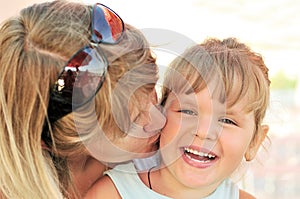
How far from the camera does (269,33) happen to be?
3.15m

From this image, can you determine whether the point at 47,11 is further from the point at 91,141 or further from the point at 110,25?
the point at 91,141

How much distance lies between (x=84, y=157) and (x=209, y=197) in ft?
0.95

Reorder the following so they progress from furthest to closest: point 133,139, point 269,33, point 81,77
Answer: point 269,33, point 133,139, point 81,77

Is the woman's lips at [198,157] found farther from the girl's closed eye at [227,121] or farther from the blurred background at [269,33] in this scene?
the blurred background at [269,33]

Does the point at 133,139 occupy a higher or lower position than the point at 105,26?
lower

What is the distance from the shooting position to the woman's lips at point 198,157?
1.07 meters

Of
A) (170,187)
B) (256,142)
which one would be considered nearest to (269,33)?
(256,142)

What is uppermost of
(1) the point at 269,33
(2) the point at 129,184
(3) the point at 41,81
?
(3) the point at 41,81

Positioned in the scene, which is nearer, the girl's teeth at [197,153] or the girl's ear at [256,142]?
the girl's teeth at [197,153]

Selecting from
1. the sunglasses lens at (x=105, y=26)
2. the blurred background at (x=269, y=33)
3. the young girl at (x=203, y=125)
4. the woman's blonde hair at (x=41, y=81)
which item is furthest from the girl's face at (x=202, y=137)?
the blurred background at (x=269, y=33)

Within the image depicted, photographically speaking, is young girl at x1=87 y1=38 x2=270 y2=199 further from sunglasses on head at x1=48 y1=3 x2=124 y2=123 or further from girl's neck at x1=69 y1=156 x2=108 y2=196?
sunglasses on head at x1=48 y1=3 x2=124 y2=123

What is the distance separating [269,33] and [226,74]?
7.05 ft

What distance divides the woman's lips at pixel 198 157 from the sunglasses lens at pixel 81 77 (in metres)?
0.26

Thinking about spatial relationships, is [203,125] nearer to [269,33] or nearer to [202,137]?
[202,137]
